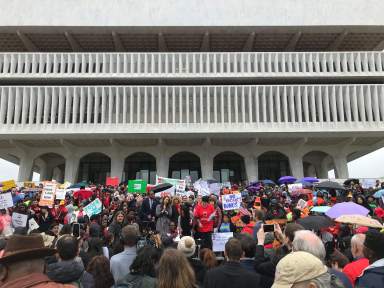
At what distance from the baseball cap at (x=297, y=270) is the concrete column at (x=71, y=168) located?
3458 centimetres

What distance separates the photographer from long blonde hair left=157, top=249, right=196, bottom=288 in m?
2.91

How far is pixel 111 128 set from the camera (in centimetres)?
3164

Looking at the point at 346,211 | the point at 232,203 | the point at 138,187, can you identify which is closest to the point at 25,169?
the point at 138,187

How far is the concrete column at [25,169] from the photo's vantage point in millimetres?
35281

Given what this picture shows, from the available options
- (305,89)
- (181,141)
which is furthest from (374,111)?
(181,141)

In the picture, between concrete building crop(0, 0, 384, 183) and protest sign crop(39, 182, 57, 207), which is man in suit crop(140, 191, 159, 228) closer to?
protest sign crop(39, 182, 57, 207)

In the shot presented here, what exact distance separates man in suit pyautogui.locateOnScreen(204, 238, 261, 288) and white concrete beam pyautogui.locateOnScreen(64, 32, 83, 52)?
3328 cm

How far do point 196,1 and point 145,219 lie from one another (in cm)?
2718

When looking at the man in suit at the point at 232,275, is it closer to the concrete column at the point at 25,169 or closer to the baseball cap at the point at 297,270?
the baseball cap at the point at 297,270

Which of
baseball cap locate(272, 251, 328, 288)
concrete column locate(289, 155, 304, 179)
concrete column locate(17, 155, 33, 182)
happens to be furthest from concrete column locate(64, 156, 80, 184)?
baseball cap locate(272, 251, 328, 288)

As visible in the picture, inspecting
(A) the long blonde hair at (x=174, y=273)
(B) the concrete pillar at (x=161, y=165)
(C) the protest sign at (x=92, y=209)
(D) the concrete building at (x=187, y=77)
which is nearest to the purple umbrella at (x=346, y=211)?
(A) the long blonde hair at (x=174, y=273)

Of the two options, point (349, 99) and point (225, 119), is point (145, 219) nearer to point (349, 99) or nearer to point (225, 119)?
point (225, 119)

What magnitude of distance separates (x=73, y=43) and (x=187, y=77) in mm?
11477

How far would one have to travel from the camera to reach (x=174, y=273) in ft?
9.66
